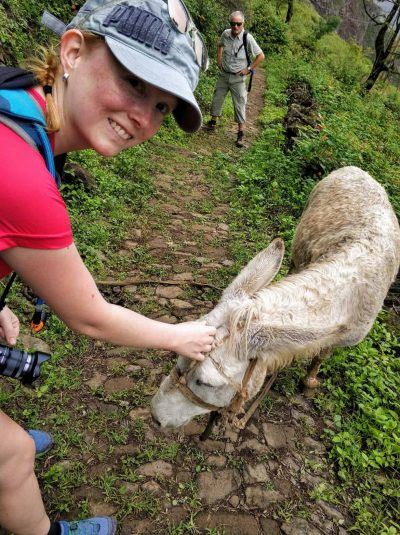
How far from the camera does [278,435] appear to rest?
10.5 feet

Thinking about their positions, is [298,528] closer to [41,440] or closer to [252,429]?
[252,429]

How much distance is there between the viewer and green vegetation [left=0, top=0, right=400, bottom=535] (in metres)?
2.73

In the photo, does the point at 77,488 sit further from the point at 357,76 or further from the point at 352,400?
the point at 357,76

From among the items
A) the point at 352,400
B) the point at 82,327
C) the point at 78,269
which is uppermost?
the point at 78,269

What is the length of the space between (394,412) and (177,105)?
335 cm

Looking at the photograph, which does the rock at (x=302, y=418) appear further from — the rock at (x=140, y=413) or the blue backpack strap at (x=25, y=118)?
the blue backpack strap at (x=25, y=118)

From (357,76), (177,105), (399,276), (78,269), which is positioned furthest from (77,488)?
(357,76)

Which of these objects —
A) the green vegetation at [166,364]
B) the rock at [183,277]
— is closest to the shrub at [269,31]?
the green vegetation at [166,364]

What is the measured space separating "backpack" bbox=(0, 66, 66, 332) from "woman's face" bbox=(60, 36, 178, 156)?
0.15 meters

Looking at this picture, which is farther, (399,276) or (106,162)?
(106,162)

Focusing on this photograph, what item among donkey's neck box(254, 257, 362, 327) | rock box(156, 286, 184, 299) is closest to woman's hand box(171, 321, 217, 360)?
donkey's neck box(254, 257, 362, 327)

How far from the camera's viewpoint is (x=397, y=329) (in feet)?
15.1

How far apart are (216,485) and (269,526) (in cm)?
43

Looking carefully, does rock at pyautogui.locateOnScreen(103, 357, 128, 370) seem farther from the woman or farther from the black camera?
the woman
